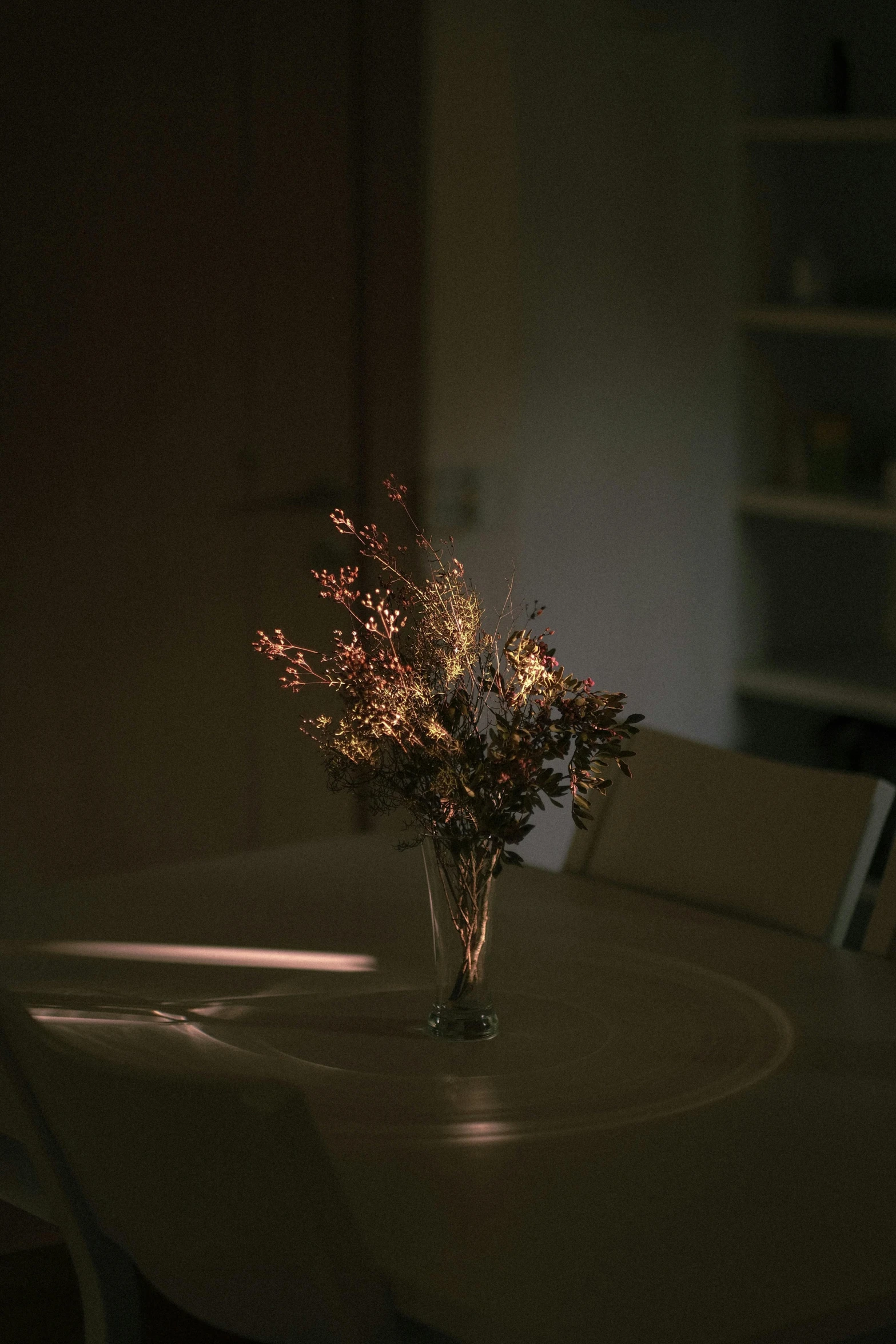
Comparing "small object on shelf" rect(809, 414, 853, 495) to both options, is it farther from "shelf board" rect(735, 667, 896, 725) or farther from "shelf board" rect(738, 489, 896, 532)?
"shelf board" rect(735, 667, 896, 725)

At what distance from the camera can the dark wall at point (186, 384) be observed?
3.41 meters

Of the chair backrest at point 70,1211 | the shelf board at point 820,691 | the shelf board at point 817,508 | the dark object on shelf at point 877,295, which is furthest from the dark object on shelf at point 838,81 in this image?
the chair backrest at point 70,1211

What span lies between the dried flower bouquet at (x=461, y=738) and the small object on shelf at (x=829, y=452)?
108 inches

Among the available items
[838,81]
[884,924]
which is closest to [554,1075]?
[884,924]

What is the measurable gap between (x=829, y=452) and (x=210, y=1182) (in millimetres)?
3356

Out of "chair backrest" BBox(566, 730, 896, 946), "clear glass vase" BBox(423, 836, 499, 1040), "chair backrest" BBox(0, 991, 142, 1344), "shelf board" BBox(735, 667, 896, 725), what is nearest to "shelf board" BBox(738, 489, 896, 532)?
"shelf board" BBox(735, 667, 896, 725)

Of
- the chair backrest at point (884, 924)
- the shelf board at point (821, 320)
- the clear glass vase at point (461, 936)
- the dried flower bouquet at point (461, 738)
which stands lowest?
the chair backrest at point (884, 924)

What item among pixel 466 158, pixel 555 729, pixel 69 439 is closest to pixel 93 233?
pixel 69 439

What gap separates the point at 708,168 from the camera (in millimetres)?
4223

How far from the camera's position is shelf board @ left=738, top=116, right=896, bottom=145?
400 cm

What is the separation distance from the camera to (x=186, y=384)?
11.8 ft

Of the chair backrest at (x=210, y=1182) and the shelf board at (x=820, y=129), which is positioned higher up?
the shelf board at (x=820, y=129)

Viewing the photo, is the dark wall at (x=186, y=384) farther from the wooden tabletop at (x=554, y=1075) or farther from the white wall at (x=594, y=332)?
the wooden tabletop at (x=554, y=1075)

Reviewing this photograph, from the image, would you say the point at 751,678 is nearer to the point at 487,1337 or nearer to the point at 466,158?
the point at 466,158
